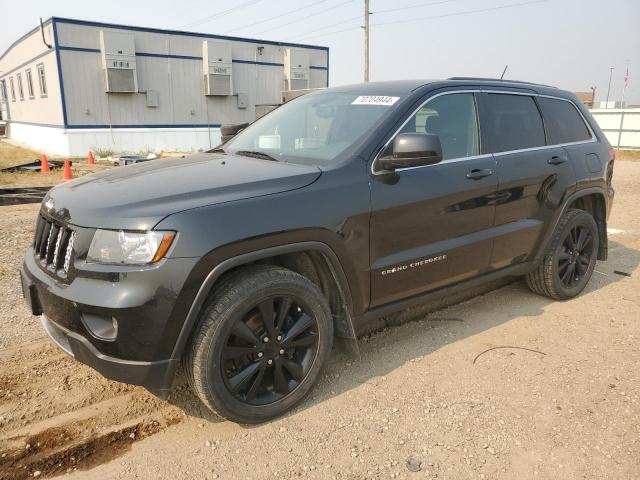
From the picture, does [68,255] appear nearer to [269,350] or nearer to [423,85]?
[269,350]

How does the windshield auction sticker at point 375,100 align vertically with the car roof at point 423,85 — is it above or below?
below

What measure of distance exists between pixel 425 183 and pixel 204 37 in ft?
70.2

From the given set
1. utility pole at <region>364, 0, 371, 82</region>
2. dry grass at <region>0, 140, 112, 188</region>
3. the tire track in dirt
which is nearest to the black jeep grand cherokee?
the tire track in dirt

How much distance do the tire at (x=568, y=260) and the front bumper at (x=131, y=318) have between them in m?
3.27

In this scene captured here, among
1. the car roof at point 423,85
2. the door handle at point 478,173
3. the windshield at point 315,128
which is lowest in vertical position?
the door handle at point 478,173

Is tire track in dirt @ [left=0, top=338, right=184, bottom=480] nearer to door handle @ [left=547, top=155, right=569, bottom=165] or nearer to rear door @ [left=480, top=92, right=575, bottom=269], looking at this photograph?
rear door @ [left=480, top=92, right=575, bottom=269]

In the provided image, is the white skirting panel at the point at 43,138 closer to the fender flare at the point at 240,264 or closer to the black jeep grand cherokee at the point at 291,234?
the black jeep grand cherokee at the point at 291,234

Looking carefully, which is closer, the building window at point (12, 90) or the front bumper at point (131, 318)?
the front bumper at point (131, 318)

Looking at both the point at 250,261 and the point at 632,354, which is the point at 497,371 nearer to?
the point at 632,354

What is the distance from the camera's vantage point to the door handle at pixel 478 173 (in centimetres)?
348

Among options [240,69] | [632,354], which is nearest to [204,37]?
[240,69]

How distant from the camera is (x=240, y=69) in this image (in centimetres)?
2347

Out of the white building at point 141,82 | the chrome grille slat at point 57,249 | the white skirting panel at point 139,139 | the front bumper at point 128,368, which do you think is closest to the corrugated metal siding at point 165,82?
the white building at point 141,82

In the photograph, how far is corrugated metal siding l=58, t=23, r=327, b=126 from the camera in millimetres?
19172
